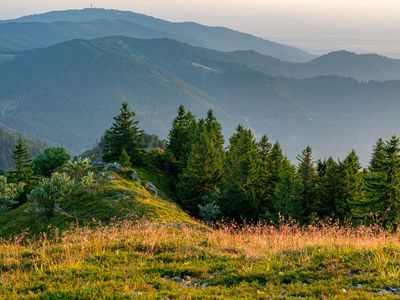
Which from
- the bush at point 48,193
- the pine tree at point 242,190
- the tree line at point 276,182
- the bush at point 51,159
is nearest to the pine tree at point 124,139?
the tree line at point 276,182

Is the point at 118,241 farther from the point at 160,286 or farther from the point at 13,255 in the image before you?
the point at 160,286

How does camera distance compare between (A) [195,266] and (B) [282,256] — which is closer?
(A) [195,266]

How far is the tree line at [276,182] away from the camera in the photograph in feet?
129

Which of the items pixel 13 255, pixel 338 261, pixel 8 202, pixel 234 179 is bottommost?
pixel 8 202

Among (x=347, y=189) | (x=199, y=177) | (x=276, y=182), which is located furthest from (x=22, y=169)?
(x=347, y=189)

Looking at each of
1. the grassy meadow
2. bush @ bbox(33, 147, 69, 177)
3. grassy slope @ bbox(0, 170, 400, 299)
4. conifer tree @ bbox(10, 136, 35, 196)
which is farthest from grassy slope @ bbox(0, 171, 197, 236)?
bush @ bbox(33, 147, 69, 177)

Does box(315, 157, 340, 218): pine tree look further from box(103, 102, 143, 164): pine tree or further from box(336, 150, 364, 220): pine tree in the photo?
box(103, 102, 143, 164): pine tree

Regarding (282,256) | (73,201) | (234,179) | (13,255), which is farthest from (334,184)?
(13,255)

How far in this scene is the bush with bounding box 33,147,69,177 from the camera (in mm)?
69625

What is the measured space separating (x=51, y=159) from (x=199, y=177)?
28108 mm

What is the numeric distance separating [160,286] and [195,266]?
2.03 metres

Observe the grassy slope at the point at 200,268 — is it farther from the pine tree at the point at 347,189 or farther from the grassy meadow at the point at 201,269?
the pine tree at the point at 347,189

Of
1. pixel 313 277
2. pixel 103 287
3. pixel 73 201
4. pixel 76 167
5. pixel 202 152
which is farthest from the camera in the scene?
pixel 202 152

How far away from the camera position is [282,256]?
13.2m
